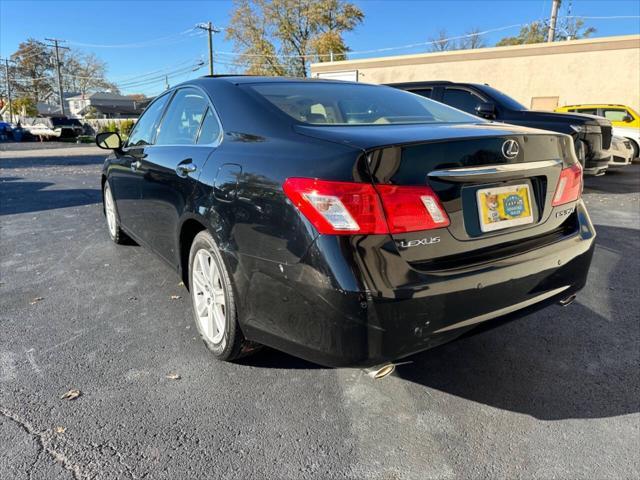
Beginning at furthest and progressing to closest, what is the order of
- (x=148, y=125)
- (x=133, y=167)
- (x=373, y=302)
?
(x=148, y=125)
(x=133, y=167)
(x=373, y=302)

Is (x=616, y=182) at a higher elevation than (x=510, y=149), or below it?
below

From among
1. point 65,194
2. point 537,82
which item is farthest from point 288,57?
point 65,194

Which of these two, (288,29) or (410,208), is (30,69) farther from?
(410,208)

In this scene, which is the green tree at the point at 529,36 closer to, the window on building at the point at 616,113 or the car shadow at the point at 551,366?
the window on building at the point at 616,113

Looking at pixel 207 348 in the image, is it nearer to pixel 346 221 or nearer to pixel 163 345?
pixel 163 345

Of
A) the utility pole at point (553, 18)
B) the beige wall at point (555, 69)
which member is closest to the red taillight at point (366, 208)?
the beige wall at point (555, 69)

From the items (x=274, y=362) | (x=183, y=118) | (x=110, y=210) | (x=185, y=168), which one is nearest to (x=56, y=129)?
(x=110, y=210)

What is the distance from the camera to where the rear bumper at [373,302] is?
5.38 feet

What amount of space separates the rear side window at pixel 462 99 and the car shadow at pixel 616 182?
9.46 ft

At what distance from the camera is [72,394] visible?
2238 millimetres

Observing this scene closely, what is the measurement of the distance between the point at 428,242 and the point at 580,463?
1.10 metres

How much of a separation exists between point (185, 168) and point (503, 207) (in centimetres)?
173

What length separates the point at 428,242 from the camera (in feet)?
5.65

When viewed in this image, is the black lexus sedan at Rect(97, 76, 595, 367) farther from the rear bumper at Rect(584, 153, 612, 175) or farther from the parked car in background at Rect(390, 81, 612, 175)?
the rear bumper at Rect(584, 153, 612, 175)
